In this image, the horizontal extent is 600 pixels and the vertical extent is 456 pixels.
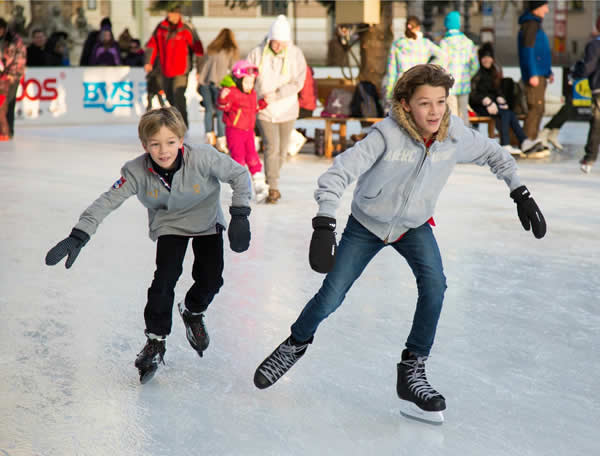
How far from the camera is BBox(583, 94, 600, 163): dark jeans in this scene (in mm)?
9055

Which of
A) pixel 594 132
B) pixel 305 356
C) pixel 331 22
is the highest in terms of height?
pixel 331 22

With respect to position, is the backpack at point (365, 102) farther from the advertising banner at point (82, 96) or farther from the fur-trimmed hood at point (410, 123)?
the fur-trimmed hood at point (410, 123)

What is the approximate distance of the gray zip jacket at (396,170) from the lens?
111 inches

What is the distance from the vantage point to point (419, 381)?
302 centimetres

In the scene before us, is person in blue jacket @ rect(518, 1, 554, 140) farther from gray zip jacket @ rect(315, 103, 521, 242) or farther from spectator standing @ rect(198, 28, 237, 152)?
gray zip jacket @ rect(315, 103, 521, 242)

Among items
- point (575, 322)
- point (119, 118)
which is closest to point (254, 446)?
point (575, 322)

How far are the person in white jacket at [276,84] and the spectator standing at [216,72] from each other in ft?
11.7

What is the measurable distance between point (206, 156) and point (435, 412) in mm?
1110

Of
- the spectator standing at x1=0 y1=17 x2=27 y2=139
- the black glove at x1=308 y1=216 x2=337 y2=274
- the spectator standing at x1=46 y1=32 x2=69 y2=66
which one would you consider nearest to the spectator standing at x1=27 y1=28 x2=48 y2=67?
the spectator standing at x1=46 y1=32 x2=69 y2=66

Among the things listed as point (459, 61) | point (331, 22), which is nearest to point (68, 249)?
point (459, 61)

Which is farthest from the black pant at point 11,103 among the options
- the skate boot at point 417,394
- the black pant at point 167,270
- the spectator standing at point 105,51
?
the skate boot at point 417,394

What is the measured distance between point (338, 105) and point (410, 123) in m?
8.45

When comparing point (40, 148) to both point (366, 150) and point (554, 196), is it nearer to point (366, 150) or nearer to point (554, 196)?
point (554, 196)

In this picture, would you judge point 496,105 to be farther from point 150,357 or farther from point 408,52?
point 150,357
